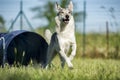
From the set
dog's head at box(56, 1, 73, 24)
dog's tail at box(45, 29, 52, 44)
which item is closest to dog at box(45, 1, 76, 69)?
dog's head at box(56, 1, 73, 24)

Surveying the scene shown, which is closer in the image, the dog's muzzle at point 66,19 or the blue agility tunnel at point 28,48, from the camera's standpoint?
the dog's muzzle at point 66,19

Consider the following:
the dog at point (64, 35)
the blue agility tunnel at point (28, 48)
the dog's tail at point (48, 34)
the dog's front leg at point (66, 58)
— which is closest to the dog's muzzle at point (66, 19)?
the dog at point (64, 35)

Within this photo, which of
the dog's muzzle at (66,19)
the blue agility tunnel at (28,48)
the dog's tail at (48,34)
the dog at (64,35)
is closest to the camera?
the dog at (64,35)

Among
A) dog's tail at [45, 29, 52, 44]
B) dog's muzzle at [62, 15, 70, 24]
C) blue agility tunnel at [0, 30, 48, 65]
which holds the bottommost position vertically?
blue agility tunnel at [0, 30, 48, 65]

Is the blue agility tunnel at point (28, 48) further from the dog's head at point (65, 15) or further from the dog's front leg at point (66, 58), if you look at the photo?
the dog's front leg at point (66, 58)

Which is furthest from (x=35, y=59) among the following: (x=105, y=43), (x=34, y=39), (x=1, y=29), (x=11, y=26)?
(x=105, y=43)

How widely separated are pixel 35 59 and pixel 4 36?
146 cm

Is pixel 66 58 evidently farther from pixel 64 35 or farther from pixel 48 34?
pixel 48 34

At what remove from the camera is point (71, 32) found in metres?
10.6

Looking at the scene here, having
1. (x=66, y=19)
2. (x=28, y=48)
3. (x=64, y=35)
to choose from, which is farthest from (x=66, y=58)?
(x=28, y=48)

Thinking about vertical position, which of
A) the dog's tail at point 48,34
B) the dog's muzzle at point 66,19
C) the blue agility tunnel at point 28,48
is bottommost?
the blue agility tunnel at point 28,48

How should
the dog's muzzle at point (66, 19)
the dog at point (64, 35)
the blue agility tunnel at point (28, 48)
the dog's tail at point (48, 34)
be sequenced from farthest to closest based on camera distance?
the blue agility tunnel at point (28, 48) → the dog's tail at point (48, 34) → the dog's muzzle at point (66, 19) → the dog at point (64, 35)

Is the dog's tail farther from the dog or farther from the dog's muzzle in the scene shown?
the dog's muzzle

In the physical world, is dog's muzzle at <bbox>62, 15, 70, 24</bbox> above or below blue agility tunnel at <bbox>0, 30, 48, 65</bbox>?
above
